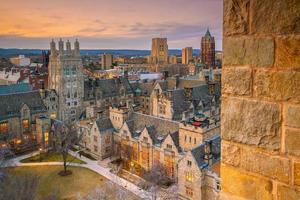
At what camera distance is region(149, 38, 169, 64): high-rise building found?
535 ft

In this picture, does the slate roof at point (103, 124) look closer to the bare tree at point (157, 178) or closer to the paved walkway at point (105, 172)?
the paved walkway at point (105, 172)

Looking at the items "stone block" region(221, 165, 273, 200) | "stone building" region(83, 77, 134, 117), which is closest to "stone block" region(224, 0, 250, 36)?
"stone block" region(221, 165, 273, 200)

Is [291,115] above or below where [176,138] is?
above

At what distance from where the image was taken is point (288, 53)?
2.72 metres

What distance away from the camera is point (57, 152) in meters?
39.1

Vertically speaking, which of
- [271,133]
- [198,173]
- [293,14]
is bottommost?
[198,173]

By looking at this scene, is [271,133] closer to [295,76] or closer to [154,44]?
[295,76]

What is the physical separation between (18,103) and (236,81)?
44577 mm

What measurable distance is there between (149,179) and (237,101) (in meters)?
26.5

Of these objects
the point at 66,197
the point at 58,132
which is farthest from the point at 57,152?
the point at 66,197

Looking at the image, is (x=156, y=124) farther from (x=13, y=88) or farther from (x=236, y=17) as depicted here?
(x=13, y=88)

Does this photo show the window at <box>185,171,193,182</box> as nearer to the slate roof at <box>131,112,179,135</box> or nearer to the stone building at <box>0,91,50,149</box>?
the slate roof at <box>131,112,179,135</box>

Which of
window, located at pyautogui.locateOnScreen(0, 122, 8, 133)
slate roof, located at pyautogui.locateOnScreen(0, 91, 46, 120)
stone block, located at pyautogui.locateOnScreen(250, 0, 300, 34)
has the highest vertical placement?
stone block, located at pyautogui.locateOnScreen(250, 0, 300, 34)

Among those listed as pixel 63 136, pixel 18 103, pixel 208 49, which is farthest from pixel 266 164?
pixel 208 49
